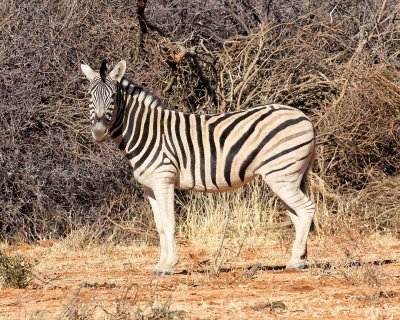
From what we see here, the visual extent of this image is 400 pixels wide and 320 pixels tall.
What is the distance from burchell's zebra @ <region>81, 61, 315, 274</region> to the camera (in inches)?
396

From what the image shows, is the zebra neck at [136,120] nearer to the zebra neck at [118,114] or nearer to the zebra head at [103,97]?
the zebra neck at [118,114]


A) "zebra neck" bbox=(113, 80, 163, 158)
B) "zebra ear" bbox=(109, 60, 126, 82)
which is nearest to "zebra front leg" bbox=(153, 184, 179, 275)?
"zebra neck" bbox=(113, 80, 163, 158)

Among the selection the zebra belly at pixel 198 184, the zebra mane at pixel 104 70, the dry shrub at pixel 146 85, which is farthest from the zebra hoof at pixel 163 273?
the dry shrub at pixel 146 85

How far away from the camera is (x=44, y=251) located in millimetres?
12180

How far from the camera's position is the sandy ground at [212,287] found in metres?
6.98

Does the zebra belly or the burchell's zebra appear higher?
the burchell's zebra

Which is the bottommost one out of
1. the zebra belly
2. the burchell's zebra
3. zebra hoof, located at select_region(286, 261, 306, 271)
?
zebra hoof, located at select_region(286, 261, 306, 271)

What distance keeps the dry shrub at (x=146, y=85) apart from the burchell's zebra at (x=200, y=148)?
3106 mm

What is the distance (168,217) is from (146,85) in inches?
170

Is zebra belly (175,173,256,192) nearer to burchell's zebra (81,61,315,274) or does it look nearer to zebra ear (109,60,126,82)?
burchell's zebra (81,61,315,274)

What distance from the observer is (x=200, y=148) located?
1033cm

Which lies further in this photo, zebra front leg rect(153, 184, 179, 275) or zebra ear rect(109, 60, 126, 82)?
zebra ear rect(109, 60, 126, 82)

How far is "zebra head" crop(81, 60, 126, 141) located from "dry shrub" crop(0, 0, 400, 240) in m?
3.35

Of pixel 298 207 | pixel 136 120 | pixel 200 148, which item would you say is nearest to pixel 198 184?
pixel 200 148
